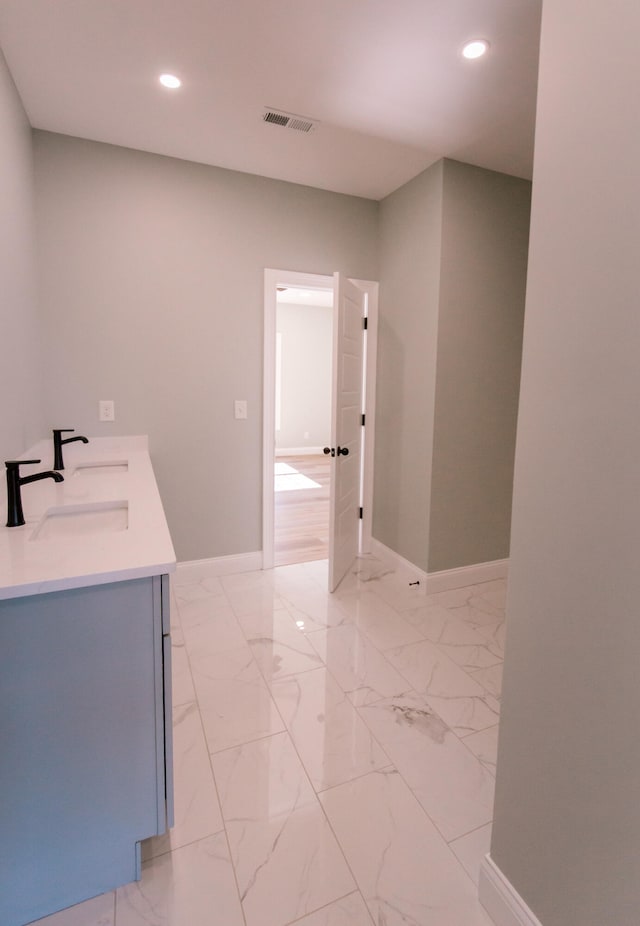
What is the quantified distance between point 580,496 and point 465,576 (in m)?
2.41

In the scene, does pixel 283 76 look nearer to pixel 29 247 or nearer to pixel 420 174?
pixel 420 174

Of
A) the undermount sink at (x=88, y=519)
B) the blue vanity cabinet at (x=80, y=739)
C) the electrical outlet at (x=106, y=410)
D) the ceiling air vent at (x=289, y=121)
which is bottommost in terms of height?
the blue vanity cabinet at (x=80, y=739)

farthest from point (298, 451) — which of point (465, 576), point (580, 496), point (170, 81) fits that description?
point (580, 496)

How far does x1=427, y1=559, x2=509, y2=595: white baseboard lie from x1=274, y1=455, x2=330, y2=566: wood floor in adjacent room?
0.94 metres

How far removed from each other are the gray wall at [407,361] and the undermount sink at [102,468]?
1.81 metres

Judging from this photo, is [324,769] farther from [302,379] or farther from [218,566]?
[302,379]

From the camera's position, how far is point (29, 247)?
2.40 metres

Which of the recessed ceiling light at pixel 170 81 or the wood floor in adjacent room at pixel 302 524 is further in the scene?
the wood floor in adjacent room at pixel 302 524

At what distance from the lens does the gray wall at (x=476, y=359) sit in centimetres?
292

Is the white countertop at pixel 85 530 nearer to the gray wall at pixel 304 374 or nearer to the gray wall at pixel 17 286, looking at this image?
the gray wall at pixel 17 286

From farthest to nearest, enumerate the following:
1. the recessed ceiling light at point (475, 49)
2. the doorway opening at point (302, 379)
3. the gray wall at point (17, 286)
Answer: the doorway opening at point (302, 379), the gray wall at point (17, 286), the recessed ceiling light at point (475, 49)

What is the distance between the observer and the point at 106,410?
2.85 meters

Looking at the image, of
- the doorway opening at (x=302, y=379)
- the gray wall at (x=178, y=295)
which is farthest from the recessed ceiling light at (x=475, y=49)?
the doorway opening at (x=302, y=379)

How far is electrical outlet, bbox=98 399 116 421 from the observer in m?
2.83
